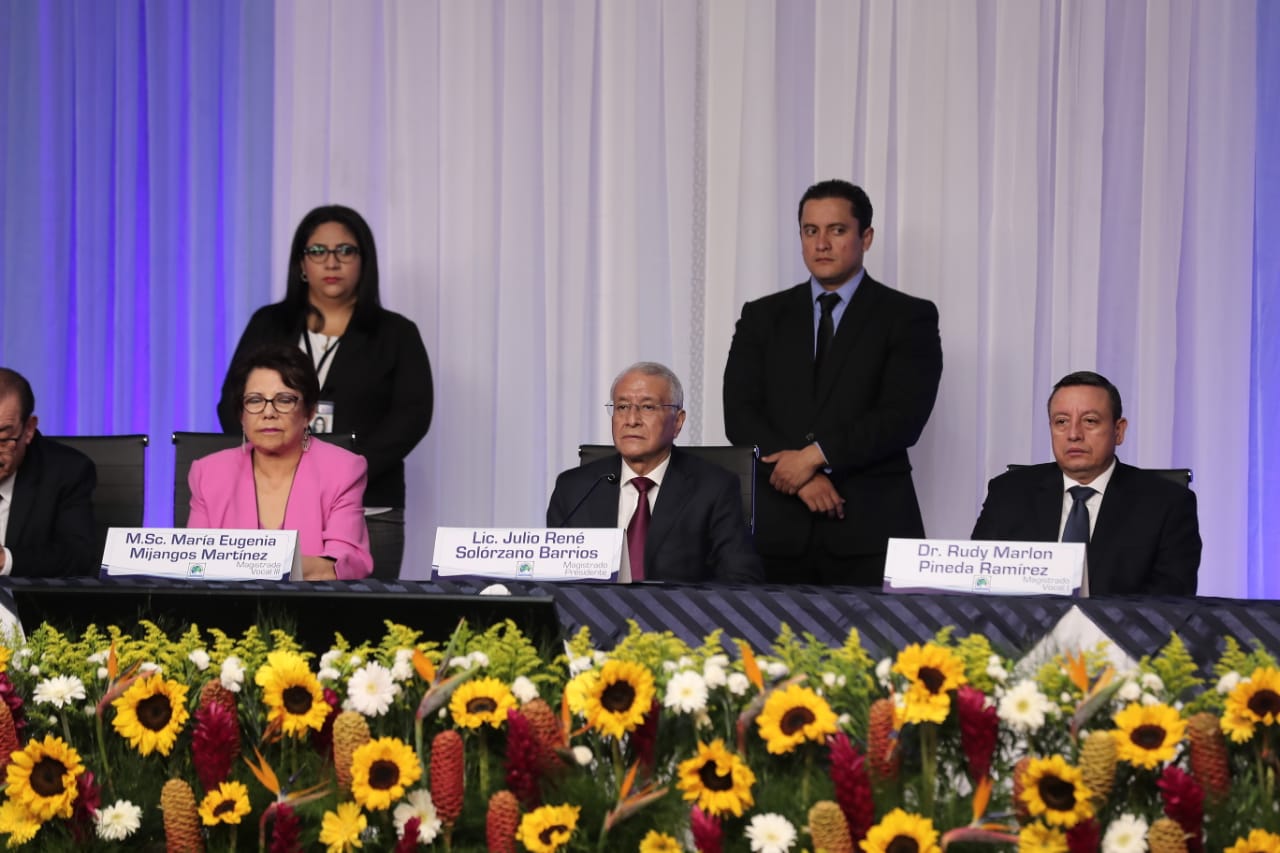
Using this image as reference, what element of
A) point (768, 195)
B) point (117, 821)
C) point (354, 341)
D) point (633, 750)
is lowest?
point (117, 821)

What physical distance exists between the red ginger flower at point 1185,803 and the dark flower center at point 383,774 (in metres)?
0.80

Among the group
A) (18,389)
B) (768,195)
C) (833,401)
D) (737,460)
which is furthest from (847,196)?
(18,389)

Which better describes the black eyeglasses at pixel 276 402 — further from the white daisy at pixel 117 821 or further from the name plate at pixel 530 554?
the white daisy at pixel 117 821

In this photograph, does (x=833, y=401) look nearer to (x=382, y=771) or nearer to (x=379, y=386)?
(x=379, y=386)

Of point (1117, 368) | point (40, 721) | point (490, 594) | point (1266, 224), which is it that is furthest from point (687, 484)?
point (1266, 224)

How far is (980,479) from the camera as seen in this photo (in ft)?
15.5

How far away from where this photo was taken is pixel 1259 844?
1514 millimetres

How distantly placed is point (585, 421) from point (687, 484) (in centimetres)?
170

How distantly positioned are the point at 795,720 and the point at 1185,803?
396 millimetres

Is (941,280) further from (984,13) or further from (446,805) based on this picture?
(446,805)

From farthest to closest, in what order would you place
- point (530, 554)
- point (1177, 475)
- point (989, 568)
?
point (1177, 475) < point (530, 554) < point (989, 568)

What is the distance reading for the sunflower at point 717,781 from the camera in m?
1.61

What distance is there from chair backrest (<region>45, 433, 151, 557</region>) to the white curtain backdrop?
138cm

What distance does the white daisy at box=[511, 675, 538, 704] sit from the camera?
5.68ft
